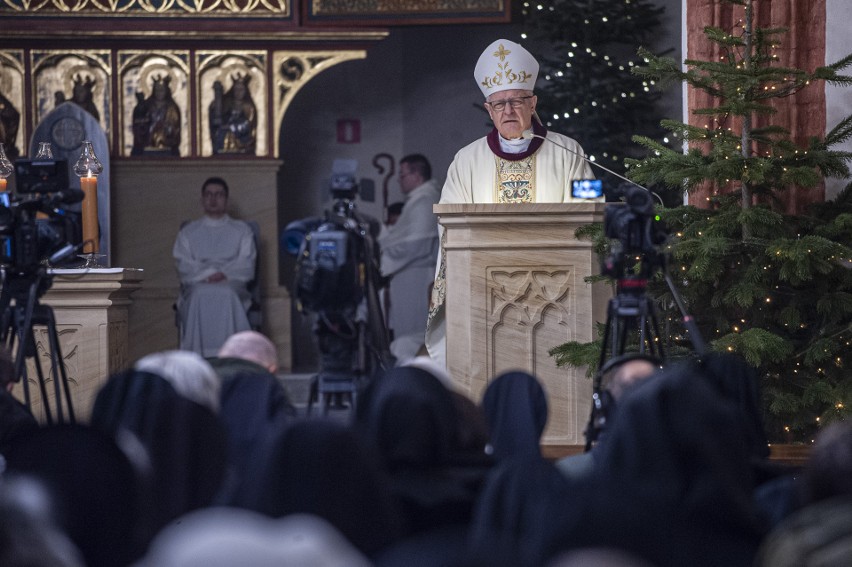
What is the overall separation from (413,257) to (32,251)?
677cm

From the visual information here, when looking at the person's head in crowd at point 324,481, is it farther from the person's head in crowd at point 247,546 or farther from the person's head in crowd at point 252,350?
the person's head in crowd at point 252,350

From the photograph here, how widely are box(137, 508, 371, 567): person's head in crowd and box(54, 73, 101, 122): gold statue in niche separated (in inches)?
407

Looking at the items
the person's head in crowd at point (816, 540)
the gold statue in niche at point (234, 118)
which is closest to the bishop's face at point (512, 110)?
the gold statue in niche at point (234, 118)

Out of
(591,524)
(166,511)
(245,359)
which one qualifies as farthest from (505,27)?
(591,524)

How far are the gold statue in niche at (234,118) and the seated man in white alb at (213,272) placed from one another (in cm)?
39

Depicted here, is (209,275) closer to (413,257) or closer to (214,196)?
(214,196)

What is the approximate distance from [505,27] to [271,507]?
37.7 feet

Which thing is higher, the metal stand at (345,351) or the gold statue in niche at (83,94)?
the gold statue in niche at (83,94)

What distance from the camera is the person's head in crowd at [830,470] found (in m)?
2.70

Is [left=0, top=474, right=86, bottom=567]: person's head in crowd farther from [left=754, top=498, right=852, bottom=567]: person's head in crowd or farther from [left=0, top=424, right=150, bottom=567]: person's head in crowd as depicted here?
[left=754, top=498, right=852, bottom=567]: person's head in crowd

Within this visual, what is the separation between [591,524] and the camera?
229 centimetres

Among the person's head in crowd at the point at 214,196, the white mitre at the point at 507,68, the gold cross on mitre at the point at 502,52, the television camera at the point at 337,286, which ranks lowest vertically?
the television camera at the point at 337,286

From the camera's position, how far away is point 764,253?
643cm

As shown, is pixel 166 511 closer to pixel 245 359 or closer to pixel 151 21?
pixel 245 359
